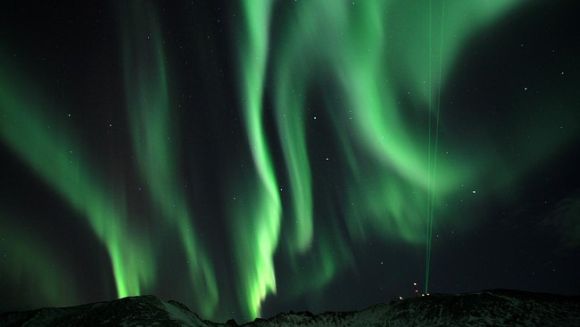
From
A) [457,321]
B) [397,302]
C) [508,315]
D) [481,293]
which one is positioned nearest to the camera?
[508,315]

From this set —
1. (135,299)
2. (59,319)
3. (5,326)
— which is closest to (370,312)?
(135,299)

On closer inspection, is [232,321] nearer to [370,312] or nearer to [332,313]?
[332,313]

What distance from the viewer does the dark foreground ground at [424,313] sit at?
165ft

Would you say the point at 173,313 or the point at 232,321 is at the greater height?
the point at 173,313

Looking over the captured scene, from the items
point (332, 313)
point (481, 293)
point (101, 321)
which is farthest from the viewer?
point (332, 313)

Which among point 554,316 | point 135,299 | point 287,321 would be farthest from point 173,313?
point 554,316

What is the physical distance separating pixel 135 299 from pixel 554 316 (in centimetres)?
5861

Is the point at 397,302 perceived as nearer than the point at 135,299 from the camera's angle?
No

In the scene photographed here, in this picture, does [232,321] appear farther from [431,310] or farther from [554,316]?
[554,316]

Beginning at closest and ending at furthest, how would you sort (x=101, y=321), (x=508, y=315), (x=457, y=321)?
(x=101, y=321)
(x=508, y=315)
(x=457, y=321)

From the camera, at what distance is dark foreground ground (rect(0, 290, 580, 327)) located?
50.3 metres

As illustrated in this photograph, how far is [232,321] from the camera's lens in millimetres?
75125

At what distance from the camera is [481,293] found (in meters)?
62.4

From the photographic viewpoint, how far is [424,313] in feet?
215
